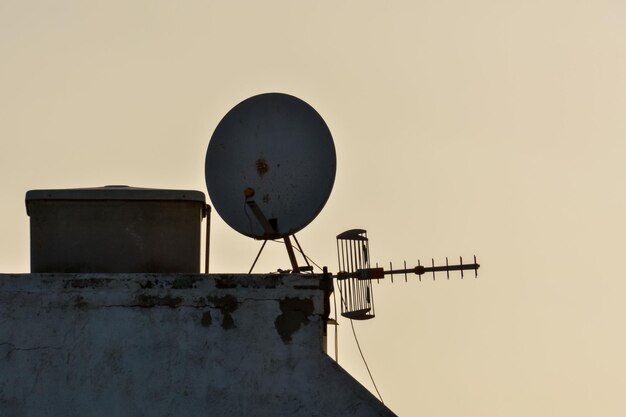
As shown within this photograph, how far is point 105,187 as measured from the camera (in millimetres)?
20828

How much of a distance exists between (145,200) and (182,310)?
1.90 meters

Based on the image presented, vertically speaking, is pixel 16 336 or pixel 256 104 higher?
pixel 256 104

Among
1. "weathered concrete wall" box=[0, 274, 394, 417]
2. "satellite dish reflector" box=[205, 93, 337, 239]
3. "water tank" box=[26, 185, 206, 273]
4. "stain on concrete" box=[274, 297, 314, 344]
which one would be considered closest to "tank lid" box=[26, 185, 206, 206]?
"water tank" box=[26, 185, 206, 273]

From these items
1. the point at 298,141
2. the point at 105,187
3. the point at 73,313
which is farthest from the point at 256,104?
the point at 73,313

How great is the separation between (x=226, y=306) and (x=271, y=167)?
6.61 ft

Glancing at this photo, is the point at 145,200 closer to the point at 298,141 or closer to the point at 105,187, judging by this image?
the point at 105,187

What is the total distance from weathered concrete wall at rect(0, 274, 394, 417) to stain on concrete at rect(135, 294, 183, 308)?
11mm

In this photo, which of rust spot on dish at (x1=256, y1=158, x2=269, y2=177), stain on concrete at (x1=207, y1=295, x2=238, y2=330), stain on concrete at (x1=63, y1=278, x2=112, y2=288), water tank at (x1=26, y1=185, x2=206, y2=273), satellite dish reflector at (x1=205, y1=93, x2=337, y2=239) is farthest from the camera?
water tank at (x1=26, y1=185, x2=206, y2=273)

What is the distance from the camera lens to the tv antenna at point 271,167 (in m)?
19.8

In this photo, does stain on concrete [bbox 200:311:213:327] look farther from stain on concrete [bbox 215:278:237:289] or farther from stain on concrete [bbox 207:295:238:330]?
stain on concrete [bbox 215:278:237:289]

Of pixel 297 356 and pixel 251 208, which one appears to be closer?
pixel 297 356

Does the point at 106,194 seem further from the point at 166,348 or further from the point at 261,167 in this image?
the point at 166,348

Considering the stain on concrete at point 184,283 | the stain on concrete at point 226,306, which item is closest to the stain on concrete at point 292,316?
the stain on concrete at point 226,306

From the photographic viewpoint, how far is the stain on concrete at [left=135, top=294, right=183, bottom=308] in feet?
62.4
